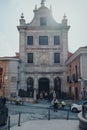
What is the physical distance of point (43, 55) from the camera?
40719 millimetres

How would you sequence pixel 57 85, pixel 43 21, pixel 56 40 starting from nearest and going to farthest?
1. pixel 57 85
2. pixel 56 40
3. pixel 43 21

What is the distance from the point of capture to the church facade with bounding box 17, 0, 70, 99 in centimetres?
4014

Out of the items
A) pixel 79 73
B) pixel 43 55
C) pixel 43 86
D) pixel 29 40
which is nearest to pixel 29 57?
pixel 43 55

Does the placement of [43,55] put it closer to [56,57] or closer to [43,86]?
[56,57]

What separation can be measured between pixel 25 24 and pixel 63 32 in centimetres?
676

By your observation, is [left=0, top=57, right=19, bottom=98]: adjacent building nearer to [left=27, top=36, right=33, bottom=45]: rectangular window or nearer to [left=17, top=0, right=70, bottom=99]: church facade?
[left=17, top=0, right=70, bottom=99]: church facade

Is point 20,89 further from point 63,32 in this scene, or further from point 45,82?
point 63,32

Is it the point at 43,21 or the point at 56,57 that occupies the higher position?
the point at 43,21

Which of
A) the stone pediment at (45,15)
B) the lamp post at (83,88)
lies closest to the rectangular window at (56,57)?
the stone pediment at (45,15)

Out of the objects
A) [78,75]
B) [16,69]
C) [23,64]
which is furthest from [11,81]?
[78,75]

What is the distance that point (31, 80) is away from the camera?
40438mm

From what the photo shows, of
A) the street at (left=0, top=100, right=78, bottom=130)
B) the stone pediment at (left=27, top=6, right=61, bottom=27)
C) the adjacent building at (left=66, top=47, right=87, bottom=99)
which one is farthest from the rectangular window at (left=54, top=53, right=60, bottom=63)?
the street at (left=0, top=100, right=78, bottom=130)

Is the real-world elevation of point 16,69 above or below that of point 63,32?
below

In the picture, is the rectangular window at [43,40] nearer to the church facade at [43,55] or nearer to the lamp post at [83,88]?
the church facade at [43,55]
